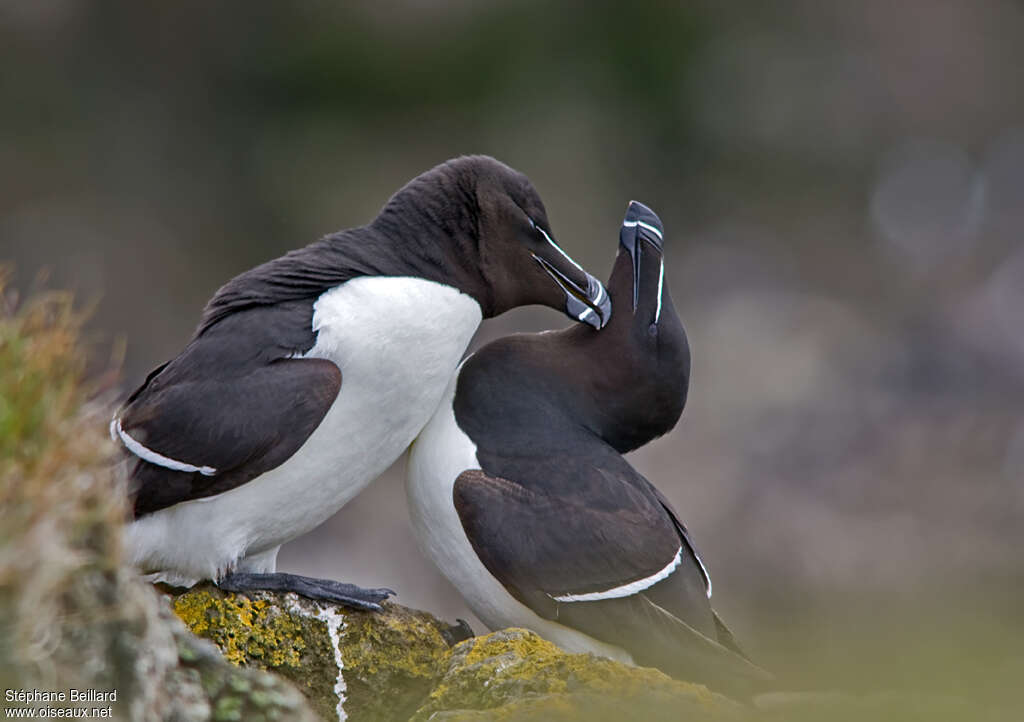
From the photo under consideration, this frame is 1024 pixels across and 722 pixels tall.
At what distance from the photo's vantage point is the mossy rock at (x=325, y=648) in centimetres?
542

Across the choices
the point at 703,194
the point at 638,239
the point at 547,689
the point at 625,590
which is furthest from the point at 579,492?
the point at 703,194

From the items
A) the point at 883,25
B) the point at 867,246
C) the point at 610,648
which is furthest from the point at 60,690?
the point at 883,25

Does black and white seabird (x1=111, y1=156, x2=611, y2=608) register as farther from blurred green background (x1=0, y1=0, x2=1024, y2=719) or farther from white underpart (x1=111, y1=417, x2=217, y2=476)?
blurred green background (x1=0, y1=0, x2=1024, y2=719)

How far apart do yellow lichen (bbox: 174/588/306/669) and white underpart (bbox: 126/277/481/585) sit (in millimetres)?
120

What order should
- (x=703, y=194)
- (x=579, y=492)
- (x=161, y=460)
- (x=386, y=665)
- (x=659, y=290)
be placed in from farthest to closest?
(x=703, y=194), (x=659, y=290), (x=579, y=492), (x=386, y=665), (x=161, y=460)

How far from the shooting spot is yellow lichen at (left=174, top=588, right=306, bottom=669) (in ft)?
17.7

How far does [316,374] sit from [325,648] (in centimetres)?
109

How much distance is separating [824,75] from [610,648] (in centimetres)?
1635

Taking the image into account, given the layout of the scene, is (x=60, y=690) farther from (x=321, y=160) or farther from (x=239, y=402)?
(x=321, y=160)

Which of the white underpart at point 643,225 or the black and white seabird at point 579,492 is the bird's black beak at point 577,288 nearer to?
the black and white seabird at point 579,492

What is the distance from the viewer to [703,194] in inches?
789

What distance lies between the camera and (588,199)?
61.4ft

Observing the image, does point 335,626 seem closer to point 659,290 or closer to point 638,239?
point 659,290

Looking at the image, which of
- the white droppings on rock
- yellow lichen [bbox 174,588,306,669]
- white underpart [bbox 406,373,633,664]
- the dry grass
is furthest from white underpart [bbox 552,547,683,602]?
the dry grass
